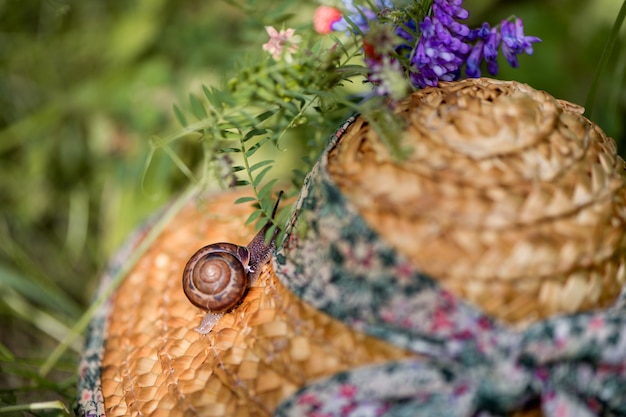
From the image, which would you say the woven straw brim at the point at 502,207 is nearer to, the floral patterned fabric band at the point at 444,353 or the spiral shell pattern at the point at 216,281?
the floral patterned fabric band at the point at 444,353

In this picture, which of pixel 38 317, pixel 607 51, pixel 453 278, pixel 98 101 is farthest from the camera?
pixel 98 101

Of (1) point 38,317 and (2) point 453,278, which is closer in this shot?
(2) point 453,278

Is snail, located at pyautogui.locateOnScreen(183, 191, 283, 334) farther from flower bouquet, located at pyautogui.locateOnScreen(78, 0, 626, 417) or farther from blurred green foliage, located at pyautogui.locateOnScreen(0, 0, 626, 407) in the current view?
blurred green foliage, located at pyautogui.locateOnScreen(0, 0, 626, 407)

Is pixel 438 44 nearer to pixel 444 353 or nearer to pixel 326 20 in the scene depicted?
pixel 326 20

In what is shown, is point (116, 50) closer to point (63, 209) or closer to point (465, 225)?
point (63, 209)

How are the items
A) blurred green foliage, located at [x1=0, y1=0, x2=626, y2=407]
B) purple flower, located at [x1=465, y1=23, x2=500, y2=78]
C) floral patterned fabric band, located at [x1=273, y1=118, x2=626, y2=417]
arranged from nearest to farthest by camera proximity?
floral patterned fabric band, located at [x1=273, y1=118, x2=626, y2=417] < purple flower, located at [x1=465, y1=23, x2=500, y2=78] < blurred green foliage, located at [x1=0, y1=0, x2=626, y2=407]

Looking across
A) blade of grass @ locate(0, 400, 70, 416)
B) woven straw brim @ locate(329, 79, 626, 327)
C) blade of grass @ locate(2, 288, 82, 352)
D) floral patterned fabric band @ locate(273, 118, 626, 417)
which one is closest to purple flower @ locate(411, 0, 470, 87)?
woven straw brim @ locate(329, 79, 626, 327)

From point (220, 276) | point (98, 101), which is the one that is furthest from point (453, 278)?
point (98, 101)
